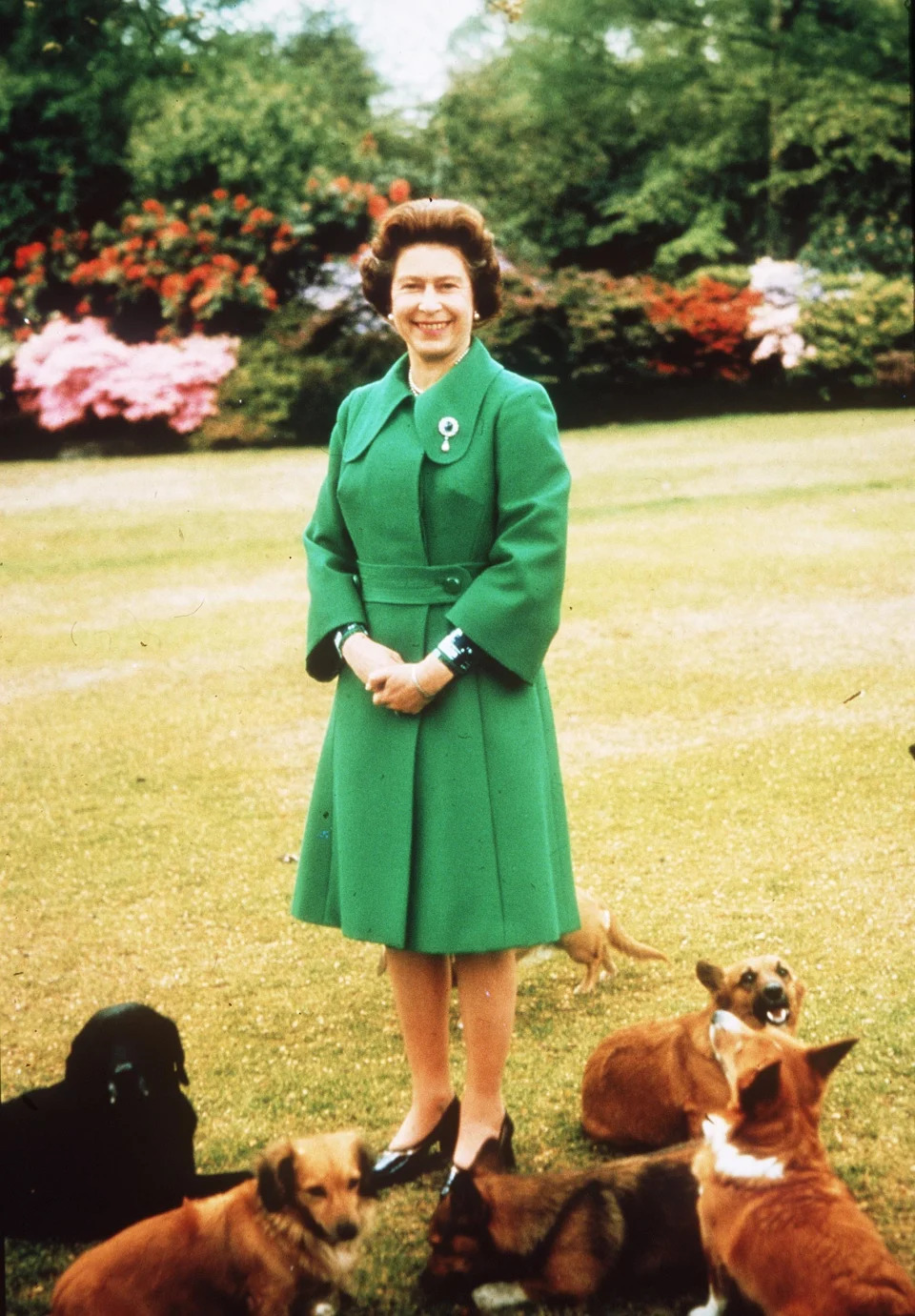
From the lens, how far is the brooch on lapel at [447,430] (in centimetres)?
260

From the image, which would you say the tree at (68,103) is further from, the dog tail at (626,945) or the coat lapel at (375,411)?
the dog tail at (626,945)

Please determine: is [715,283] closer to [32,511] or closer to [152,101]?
[152,101]

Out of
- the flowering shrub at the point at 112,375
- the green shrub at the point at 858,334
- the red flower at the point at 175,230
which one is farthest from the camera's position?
the green shrub at the point at 858,334

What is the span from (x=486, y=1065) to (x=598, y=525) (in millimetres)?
7583

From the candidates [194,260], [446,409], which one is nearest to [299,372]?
[194,260]

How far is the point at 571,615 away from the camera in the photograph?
7.93 meters

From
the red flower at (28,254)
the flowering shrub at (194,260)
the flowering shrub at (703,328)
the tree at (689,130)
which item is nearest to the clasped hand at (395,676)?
the flowering shrub at (194,260)

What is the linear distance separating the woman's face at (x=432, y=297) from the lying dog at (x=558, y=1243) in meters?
1.56

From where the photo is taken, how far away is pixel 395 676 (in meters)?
2.56

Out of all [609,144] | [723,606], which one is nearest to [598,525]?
[723,606]

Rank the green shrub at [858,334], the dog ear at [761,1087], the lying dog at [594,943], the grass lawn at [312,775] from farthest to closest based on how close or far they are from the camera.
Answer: the green shrub at [858,334], the lying dog at [594,943], the grass lawn at [312,775], the dog ear at [761,1087]

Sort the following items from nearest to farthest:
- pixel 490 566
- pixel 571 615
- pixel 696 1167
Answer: pixel 696 1167, pixel 490 566, pixel 571 615

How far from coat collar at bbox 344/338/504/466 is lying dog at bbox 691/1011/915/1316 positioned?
1.20m

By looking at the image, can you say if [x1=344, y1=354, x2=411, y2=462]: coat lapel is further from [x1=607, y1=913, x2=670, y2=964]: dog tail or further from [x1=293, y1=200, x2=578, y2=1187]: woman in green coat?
[x1=607, y1=913, x2=670, y2=964]: dog tail
